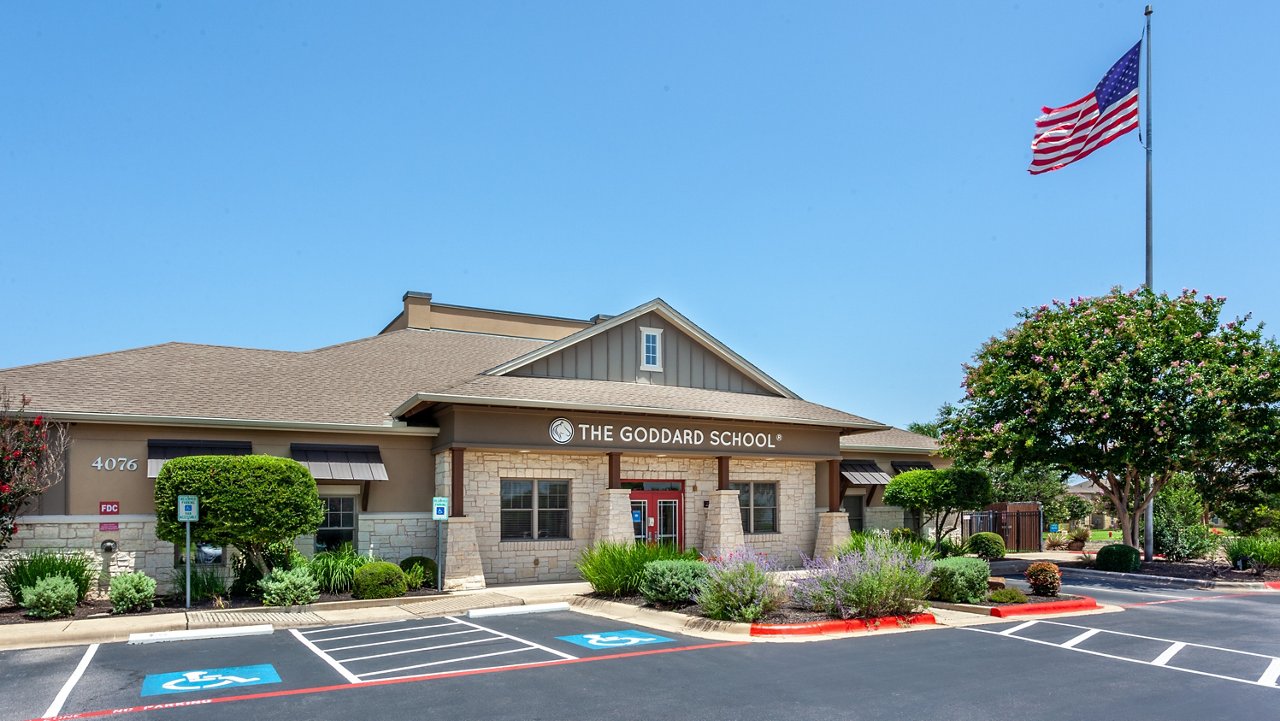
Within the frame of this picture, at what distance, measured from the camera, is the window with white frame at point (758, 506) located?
25.9 metres

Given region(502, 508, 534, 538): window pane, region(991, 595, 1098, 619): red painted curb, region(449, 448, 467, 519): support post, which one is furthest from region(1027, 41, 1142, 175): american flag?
region(449, 448, 467, 519): support post

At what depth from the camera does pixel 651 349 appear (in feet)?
84.4

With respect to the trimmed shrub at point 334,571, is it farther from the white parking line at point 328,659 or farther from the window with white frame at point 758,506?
the window with white frame at point 758,506

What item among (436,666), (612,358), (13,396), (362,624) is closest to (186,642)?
(362,624)

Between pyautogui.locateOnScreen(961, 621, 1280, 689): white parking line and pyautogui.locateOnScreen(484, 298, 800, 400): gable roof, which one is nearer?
pyautogui.locateOnScreen(961, 621, 1280, 689): white parking line

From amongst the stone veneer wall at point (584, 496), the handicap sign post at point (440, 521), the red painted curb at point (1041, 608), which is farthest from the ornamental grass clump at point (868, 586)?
the handicap sign post at point (440, 521)

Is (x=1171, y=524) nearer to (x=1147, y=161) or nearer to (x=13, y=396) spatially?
(x=1147, y=161)

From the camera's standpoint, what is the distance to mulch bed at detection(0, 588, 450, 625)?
16.3 m

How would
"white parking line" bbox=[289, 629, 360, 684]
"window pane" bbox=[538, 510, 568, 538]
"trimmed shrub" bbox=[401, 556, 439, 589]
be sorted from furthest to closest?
"window pane" bbox=[538, 510, 568, 538], "trimmed shrub" bbox=[401, 556, 439, 589], "white parking line" bbox=[289, 629, 360, 684]

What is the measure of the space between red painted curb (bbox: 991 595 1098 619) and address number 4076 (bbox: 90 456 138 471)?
17.5 m

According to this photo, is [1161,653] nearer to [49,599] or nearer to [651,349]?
[651,349]

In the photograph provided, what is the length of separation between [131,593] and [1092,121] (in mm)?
26031

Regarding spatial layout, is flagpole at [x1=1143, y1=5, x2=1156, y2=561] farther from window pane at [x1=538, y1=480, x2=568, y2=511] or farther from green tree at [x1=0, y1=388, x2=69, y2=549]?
green tree at [x1=0, y1=388, x2=69, y2=549]

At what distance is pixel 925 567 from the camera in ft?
52.2
